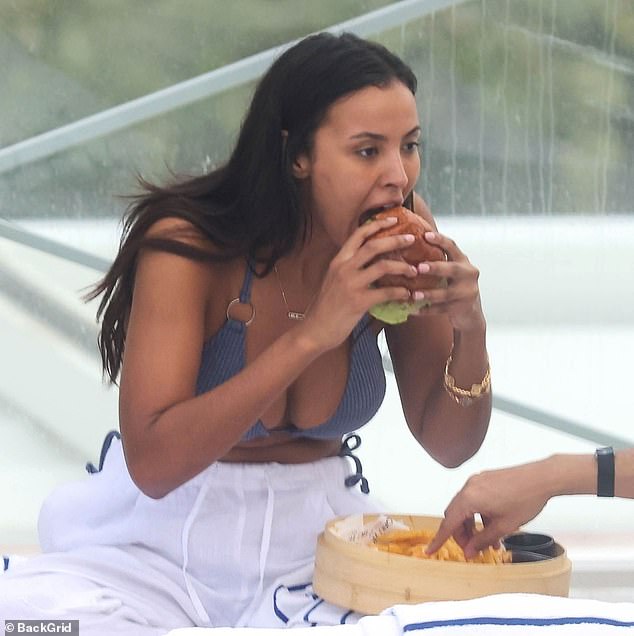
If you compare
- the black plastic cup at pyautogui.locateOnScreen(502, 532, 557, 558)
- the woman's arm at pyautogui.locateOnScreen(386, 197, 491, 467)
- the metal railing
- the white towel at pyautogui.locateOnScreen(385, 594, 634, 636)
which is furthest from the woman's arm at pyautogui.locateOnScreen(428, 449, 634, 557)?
the metal railing

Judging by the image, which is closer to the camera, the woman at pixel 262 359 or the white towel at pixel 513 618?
the white towel at pixel 513 618

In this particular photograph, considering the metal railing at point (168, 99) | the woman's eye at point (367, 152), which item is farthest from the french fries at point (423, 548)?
the metal railing at point (168, 99)

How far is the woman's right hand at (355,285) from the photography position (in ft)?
7.36

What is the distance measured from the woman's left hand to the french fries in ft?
1.27

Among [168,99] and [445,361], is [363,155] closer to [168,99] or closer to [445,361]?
[445,361]

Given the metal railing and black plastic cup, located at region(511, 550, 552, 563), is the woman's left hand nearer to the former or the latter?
black plastic cup, located at region(511, 550, 552, 563)

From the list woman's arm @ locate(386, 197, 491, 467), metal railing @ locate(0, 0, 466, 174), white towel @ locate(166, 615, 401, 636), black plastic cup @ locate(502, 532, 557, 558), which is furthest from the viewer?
metal railing @ locate(0, 0, 466, 174)

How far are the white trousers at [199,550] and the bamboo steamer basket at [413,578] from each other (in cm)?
11

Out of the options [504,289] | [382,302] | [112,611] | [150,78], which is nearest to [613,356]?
[504,289]

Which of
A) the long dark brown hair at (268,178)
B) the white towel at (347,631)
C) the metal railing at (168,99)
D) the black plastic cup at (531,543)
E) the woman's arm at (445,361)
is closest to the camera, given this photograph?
the white towel at (347,631)

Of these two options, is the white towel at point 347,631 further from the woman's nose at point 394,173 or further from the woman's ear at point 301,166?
the woman's ear at point 301,166

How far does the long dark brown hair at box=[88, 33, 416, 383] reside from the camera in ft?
8.27

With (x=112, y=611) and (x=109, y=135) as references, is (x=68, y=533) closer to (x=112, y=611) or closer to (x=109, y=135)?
(x=112, y=611)

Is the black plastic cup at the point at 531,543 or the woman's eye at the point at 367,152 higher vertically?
the woman's eye at the point at 367,152
